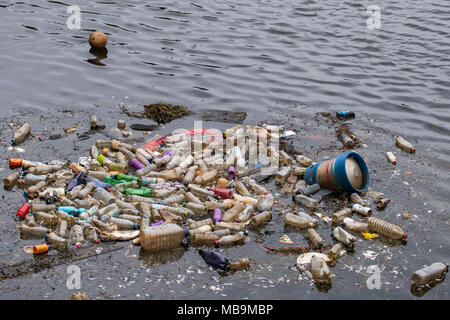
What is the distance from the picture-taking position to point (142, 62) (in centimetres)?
1259

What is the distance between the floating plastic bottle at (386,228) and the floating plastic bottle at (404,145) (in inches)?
113

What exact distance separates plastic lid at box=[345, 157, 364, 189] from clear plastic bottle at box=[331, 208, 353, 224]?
59cm

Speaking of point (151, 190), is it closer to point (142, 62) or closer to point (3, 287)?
point (3, 287)

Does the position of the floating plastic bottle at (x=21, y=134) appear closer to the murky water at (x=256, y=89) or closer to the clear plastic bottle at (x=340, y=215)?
the murky water at (x=256, y=89)

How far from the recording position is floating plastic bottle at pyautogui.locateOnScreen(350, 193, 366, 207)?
7.20 m

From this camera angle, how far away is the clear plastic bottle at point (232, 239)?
611 centimetres

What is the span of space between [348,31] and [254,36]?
3.52 meters

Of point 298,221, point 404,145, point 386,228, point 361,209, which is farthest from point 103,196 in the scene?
point 404,145

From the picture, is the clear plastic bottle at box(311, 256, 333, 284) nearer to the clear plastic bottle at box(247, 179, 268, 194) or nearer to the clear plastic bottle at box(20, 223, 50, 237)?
the clear plastic bottle at box(247, 179, 268, 194)

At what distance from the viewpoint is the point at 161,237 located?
592 centimetres

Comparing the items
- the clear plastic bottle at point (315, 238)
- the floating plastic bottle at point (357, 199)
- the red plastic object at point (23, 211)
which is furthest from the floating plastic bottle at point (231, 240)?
the red plastic object at point (23, 211)

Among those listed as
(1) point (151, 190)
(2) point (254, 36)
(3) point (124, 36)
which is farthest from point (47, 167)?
(2) point (254, 36)

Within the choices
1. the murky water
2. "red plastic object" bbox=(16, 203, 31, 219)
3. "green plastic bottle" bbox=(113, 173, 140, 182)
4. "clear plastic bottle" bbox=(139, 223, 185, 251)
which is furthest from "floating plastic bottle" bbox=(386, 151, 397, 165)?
"red plastic object" bbox=(16, 203, 31, 219)
